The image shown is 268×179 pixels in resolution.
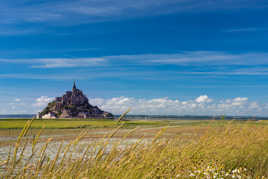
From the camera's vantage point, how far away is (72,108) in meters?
163

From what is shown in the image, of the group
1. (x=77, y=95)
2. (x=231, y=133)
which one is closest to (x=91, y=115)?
(x=77, y=95)

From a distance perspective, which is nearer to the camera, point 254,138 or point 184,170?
point 184,170

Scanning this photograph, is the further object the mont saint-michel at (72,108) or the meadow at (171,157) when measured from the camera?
the mont saint-michel at (72,108)

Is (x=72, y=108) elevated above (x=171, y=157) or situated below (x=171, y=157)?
above

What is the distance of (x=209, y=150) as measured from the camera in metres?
6.76

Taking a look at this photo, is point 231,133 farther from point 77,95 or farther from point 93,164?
point 77,95

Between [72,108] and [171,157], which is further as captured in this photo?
[72,108]

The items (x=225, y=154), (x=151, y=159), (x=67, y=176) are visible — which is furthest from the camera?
(x=225, y=154)

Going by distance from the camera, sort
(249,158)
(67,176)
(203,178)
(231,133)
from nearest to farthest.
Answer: (67,176)
(203,178)
(249,158)
(231,133)

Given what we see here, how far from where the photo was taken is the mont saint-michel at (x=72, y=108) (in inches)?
6342

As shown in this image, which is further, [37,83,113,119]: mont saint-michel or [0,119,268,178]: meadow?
[37,83,113,119]: mont saint-michel

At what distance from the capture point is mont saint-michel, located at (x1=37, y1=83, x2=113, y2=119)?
161087 mm

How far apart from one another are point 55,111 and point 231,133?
164 meters

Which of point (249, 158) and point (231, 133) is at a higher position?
point (231, 133)
